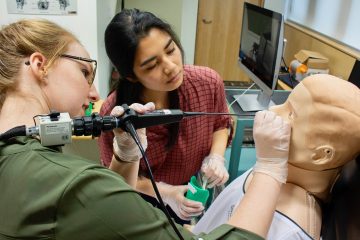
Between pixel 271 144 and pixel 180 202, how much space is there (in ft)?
1.83

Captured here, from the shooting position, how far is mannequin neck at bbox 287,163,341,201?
0.95 metres

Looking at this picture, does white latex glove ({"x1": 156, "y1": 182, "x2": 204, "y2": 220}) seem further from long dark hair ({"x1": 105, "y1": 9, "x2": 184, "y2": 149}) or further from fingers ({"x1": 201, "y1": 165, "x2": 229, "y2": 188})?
long dark hair ({"x1": 105, "y1": 9, "x2": 184, "y2": 149})

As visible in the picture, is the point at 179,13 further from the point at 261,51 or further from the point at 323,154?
the point at 323,154

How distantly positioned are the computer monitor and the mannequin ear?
1.10m

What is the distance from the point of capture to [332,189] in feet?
3.11

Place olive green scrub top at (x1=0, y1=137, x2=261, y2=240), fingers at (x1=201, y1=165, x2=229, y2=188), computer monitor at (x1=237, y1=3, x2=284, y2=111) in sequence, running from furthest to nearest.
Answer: computer monitor at (x1=237, y1=3, x2=284, y2=111) < fingers at (x1=201, y1=165, x2=229, y2=188) < olive green scrub top at (x1=0, y1=137, x2=261, y2=240)

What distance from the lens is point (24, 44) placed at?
2.64 feet

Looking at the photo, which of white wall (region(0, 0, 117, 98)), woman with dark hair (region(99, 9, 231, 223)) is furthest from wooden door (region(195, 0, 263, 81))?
woman with dark hair (region(99, 9, 231, 223))

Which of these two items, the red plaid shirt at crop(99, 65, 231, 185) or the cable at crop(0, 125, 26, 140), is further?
the red plaid shirt at crop(99, 65, 231, 185)

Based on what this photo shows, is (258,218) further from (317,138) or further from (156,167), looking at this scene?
(156,167)

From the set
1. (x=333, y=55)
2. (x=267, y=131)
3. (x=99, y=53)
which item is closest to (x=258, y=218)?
(x=267, y=131)

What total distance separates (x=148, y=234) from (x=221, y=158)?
0.85 m

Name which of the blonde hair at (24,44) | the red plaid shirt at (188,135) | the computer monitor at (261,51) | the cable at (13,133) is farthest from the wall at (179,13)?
the cable at (13,133)

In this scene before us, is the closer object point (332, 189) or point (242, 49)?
point (332, 189)
